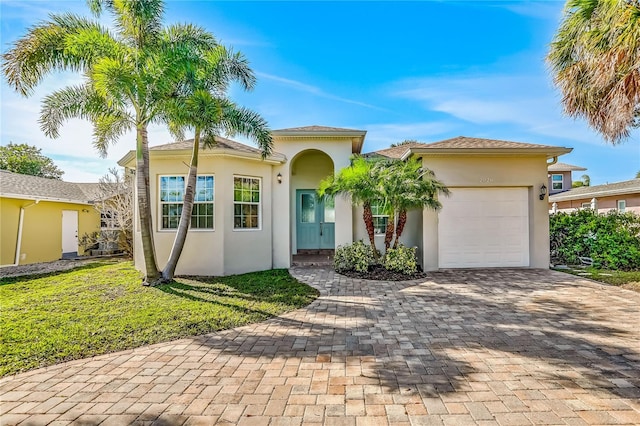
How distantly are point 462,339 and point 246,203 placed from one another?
7.90 metres

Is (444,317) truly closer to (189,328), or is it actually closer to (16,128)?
(189,328)

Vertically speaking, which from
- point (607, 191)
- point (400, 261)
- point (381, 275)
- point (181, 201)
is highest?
point (607, 191)

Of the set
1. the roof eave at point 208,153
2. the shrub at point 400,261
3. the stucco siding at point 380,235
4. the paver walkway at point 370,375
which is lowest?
the paver walkway at point 370,375

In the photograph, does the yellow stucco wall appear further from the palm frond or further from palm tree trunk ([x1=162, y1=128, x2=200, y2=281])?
palm tree trunk ([x1=162, y1=128, x2=200, y2=281])

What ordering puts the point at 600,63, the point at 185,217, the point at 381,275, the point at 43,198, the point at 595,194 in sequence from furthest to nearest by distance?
the point at 595,194, the point at 43,198, the point at 381,275, the point at 185,217, the point at 600,63

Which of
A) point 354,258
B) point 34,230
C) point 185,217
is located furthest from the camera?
point 34,230

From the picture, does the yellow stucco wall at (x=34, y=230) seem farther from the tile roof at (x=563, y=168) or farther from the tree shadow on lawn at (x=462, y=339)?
the tile roof at (x=563, y=168)

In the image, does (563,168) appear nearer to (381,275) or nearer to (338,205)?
(338,205)

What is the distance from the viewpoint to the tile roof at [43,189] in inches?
520

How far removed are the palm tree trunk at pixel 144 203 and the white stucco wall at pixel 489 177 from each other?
843 centimetres

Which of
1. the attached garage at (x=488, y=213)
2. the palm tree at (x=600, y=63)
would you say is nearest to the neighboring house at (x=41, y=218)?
the attached garage at (x=488, y=213)

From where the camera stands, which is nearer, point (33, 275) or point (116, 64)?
point (116, 64)

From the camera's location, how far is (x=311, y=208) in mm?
14023

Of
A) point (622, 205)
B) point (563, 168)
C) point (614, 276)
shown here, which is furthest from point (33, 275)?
point (563, 168)
